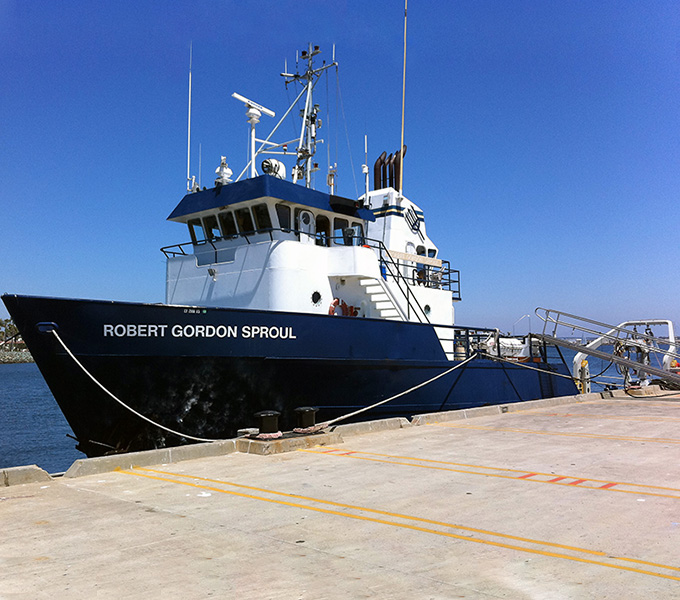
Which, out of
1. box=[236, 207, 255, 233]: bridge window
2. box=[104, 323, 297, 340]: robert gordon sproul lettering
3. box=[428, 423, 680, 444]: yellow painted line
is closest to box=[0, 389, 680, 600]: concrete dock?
box=[428, 423, 680, 444]: yellow painted line

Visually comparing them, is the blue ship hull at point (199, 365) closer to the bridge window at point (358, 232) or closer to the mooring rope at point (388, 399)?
the mooring rope at point (388, 399)

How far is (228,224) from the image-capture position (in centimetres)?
1206

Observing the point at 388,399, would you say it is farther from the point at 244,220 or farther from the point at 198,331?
the point at 244,220

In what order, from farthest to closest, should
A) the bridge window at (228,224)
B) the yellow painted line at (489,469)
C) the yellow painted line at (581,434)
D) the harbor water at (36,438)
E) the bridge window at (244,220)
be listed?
the harbor water at (36,438), the bridge window at (228,224), the bridge window at (244,220), the yellow painted line at (581,434), the yellow painted line at (489,469)

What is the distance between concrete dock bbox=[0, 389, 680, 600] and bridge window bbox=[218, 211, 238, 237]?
213 inches

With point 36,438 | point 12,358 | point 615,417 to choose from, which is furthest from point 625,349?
point 12,358

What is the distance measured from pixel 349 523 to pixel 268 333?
5.40m

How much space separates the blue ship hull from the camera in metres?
7.93

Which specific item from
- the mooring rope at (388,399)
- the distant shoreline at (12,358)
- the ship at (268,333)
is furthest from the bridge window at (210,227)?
the distant shoreline at (12,358)

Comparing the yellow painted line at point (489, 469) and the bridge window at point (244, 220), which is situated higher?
the bridge window at point (244, 220)

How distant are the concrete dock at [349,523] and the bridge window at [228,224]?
5.42 m

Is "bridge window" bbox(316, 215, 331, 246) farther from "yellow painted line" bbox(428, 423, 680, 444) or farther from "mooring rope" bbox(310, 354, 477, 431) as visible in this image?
"yellow painted line" bbox(428, 423, 680, 444)

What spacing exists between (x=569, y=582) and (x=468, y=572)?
540 mm

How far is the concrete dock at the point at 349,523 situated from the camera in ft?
10.6
